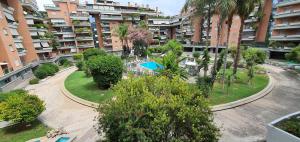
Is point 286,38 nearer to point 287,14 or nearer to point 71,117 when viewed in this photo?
point 287,14

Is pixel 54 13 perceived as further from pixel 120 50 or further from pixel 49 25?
pixel 120 50

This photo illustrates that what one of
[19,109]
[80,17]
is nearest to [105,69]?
[19,109]

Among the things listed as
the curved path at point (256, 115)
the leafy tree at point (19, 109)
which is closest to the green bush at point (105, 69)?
the leafy tree at point (19, 109)

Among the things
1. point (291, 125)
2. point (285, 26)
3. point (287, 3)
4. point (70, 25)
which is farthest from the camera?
point (70, 25)

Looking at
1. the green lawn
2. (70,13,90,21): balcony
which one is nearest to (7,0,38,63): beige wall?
(70,13,90,21): balcony

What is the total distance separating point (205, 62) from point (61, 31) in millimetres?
47924

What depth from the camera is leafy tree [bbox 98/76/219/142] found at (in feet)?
22.1

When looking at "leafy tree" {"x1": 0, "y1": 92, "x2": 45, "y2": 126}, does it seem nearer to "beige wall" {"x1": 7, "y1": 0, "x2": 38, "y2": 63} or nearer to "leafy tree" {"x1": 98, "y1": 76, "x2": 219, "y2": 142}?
"leafy tree" {"x1": 98, "y1": 76, "x2": 219, "y2": 142}

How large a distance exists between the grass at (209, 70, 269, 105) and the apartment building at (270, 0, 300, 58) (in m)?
18.2

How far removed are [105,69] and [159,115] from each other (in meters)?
12.8

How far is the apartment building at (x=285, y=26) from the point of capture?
3222 centimetres

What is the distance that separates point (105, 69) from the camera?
17984mm

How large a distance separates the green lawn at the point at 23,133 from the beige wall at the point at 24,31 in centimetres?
2896

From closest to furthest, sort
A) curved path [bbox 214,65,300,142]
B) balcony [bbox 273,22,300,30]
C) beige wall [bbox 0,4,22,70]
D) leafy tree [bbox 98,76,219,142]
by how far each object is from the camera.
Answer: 1. leafy tree [bbox 98,76,219,142]
2. curved path [bbox 214,65,300,142]
3. beige wall [bbox 0,4,22,70]
4. balcony [bbox 273,22,300,30]
